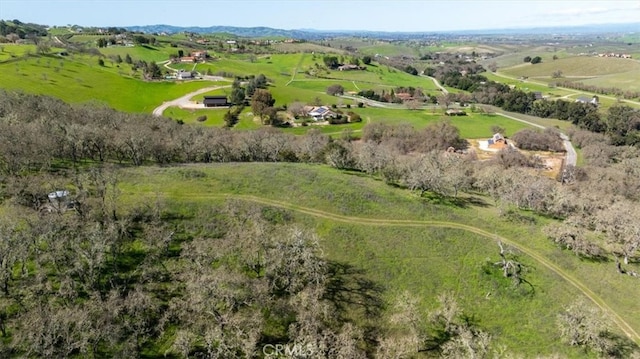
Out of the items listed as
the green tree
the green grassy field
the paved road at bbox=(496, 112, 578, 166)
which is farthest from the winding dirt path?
the green tree

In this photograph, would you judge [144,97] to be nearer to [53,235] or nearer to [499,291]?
[53,235]

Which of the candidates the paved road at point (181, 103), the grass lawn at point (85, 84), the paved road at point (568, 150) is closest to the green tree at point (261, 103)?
the paved road at point (181, 103)

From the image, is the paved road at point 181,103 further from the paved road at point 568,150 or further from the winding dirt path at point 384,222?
the paved road at point 568,150

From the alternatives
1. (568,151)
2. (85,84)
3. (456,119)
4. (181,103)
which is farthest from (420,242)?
(85,84)

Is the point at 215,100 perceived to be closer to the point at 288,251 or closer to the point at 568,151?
the point at 288,251

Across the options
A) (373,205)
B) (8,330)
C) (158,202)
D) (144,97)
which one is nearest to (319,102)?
(144,97)

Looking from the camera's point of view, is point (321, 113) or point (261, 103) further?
point (321, 113)
